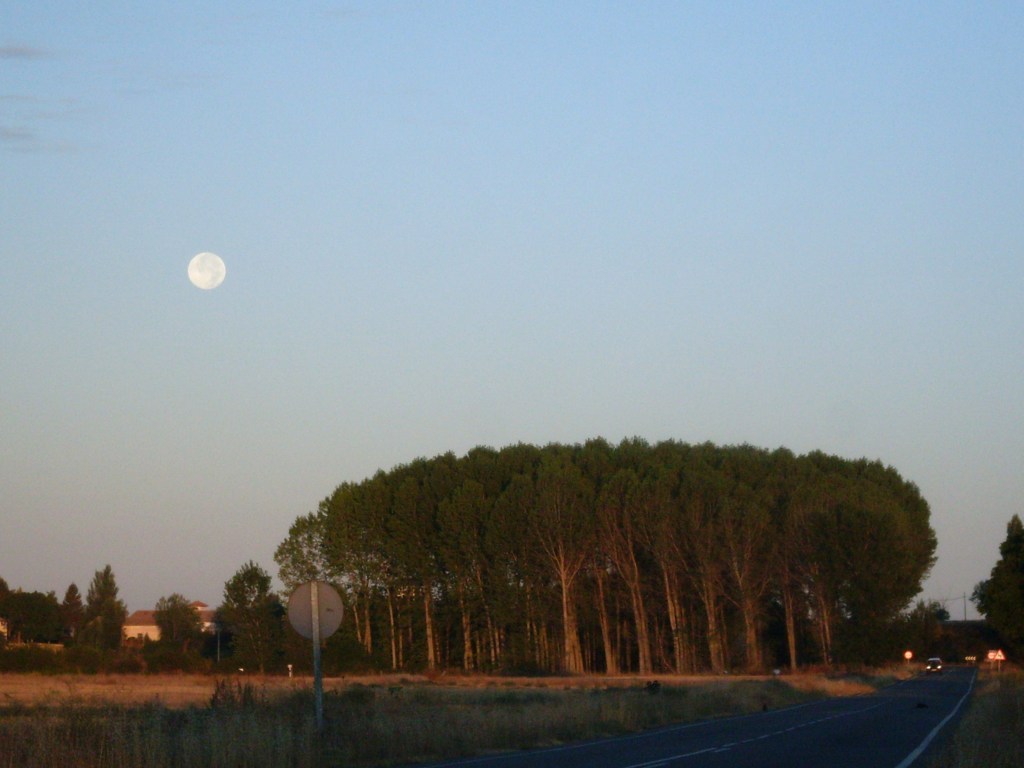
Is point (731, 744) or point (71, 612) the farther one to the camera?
point (71, 612)

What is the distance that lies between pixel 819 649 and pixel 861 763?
70.3 metres

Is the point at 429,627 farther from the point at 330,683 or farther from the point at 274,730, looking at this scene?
the point at 274,730

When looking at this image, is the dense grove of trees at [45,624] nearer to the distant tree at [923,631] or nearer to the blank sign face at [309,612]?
the distant tree at [923,631]

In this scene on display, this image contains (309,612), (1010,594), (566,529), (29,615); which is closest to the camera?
(309,612)

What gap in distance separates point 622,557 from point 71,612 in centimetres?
9720

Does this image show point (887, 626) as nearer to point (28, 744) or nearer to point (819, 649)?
point (819, 649)

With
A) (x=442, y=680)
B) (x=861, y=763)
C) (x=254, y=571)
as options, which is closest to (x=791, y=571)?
(x=442, y=680)

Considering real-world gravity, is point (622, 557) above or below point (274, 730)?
above

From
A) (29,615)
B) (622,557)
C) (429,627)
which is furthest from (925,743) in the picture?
(29,615)

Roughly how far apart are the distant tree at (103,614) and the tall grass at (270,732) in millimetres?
91879

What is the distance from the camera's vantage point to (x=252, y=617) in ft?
293

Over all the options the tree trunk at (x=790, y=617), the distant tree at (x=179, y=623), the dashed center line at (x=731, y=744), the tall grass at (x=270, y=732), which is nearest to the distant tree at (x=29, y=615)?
the distant tree at (x=179, y=623)

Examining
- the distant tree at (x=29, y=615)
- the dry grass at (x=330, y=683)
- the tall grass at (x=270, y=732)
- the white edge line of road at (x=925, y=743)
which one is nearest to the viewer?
the tall grass at (x=270, y=732)

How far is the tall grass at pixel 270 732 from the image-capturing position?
53.7 ft
